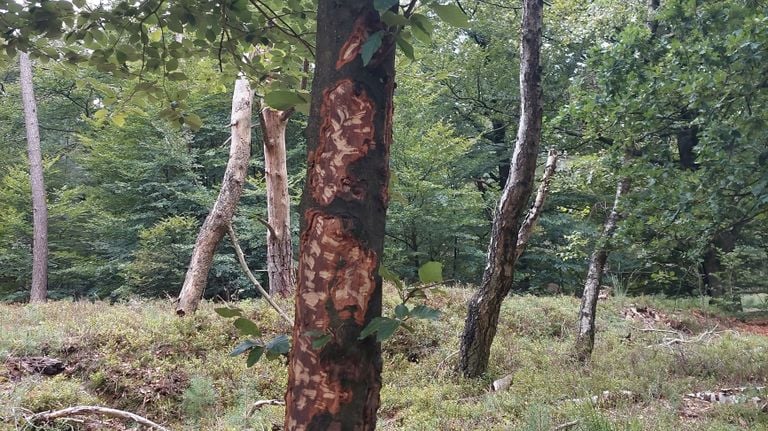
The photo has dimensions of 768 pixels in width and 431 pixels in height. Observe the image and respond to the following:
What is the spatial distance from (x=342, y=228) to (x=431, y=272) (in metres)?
0.21

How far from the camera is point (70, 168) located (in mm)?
18562

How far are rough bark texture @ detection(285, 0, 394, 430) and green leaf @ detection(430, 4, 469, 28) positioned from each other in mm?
141

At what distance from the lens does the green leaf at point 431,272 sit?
108 centimetres

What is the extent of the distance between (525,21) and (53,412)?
494cm

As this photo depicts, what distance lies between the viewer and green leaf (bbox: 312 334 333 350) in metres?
0.99

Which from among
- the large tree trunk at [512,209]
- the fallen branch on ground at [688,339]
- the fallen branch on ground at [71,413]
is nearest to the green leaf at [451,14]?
the fallen branch on ground at [71,413]

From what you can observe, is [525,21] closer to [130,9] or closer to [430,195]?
[130,9]

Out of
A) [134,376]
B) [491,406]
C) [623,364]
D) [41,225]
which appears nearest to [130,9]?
[491,406]

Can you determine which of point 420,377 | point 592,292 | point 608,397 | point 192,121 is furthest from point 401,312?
point 592,292

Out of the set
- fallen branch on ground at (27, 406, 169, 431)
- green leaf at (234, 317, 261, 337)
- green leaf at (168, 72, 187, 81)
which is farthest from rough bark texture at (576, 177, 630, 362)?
green leaf at (234, 317, 261, 337)

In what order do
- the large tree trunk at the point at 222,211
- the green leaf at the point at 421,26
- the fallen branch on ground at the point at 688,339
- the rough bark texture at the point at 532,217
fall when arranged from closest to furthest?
the green leaf at the point at 421,26, the rough bark texture at the point at 532,217, the fallen branch on ground at the point at 688,339, the large tree trunk at the point at 222,211

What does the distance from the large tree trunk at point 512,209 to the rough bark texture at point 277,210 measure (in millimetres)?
3587

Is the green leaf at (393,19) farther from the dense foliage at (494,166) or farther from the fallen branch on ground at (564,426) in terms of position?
the dense foliage at (494,166)

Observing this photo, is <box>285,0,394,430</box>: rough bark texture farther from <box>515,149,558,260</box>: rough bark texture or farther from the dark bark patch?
<box>515,149,558,260</box>: rough bark texture
